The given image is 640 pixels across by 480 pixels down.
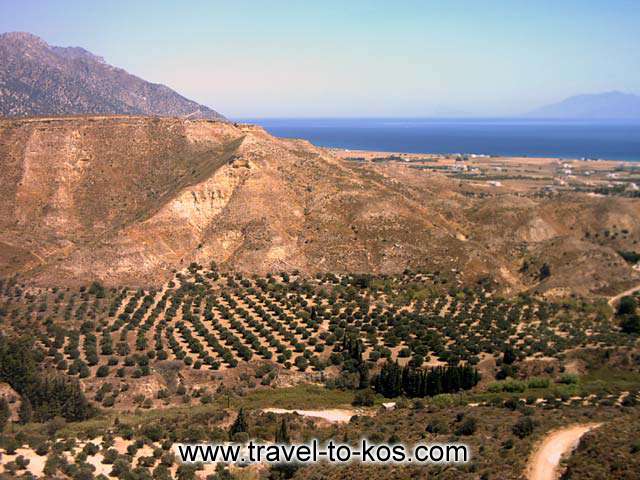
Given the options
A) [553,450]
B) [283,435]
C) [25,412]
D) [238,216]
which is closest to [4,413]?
[25,412]

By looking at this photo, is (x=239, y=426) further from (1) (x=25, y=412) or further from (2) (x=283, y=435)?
(1) (x=25, y=412)

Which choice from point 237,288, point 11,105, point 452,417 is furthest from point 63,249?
point 11,105

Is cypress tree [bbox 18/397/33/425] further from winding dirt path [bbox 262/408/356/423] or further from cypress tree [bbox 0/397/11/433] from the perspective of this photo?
winding dirt path [bbox 262/408/356/423]

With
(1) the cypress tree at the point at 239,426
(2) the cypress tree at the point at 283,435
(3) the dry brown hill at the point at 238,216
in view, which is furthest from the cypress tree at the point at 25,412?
(3) the dry brown hill at the point at 238,216

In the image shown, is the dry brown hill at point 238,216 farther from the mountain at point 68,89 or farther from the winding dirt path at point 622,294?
the mountain at point 68,89

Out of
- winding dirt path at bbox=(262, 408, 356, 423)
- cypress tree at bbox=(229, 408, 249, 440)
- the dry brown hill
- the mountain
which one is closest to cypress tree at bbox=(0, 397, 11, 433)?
cypress tree at bbox=(229, 408, 249, 440)

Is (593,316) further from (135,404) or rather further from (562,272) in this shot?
(135,404)
